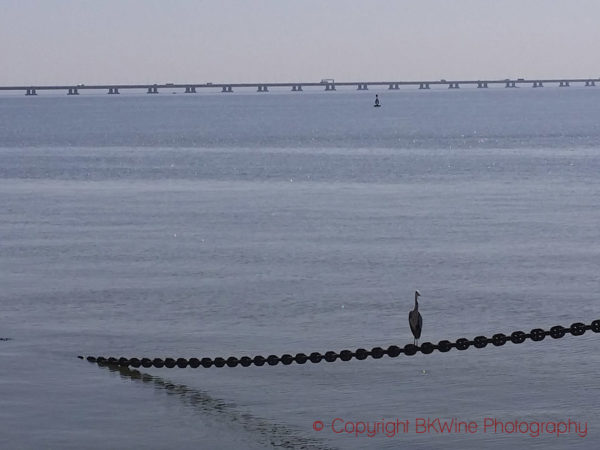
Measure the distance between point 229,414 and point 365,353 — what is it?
2.90 m

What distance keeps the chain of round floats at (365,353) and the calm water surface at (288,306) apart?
36 cm

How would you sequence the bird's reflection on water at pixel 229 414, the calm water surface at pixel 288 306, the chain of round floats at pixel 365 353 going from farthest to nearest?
the calm water surface at pixel 288 306
the bird's reflection on water at pixel 229 414
the chain of round floats at pixel 365 353

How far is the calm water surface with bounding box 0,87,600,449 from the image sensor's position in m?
20.2

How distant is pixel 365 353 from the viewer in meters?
18.8

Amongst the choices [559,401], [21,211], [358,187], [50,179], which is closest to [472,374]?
[559,401]

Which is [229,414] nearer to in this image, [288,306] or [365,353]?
[365,353]

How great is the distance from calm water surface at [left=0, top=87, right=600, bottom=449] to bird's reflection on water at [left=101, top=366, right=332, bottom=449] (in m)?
0.05

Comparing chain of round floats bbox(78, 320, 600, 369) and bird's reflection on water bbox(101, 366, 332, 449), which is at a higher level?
chain of round floats bbox(78, 320, 600, 369)

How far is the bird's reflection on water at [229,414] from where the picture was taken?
738 inches

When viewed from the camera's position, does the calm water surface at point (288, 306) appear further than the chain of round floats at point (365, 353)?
Yes

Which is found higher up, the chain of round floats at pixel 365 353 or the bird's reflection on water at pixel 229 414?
the chain of round floats at pixel 365 353

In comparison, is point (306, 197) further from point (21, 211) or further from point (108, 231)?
point (108, 231)

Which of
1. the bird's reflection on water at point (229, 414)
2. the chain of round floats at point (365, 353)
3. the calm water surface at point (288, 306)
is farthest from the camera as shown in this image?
the calm water surface at point (288, 306)

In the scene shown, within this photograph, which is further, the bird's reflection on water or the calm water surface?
the calm water surface
